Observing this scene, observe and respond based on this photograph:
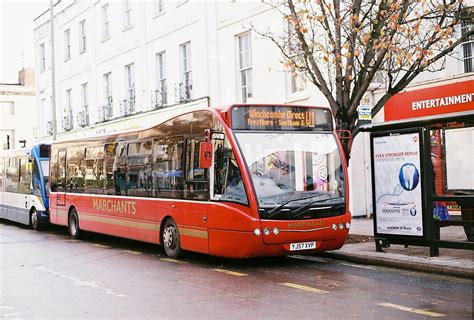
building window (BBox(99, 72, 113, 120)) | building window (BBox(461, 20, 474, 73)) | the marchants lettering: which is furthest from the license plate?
building window (BBox(99, 72, 113, 120))

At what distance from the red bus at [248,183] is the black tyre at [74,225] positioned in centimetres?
488

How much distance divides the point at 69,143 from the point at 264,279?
10.6 m

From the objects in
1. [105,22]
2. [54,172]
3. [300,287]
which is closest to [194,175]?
[300,287]

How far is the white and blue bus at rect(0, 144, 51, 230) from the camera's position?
20.9m

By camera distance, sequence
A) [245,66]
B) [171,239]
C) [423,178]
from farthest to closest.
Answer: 1. [245,66]
2. [171,239]
3. [423,178]

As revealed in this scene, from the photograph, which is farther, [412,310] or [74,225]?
[74,225]

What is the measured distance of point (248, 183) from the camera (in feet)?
35.8

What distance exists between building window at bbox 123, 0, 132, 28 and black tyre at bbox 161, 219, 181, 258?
65.3 ft

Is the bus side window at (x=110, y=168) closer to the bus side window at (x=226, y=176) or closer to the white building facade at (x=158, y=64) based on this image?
the white building facade at (x=158, y=64)

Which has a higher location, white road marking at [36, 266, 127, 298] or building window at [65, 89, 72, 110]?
building window at [65, 89, 72, 110]

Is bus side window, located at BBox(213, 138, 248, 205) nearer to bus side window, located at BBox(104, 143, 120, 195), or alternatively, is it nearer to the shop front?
the shop front

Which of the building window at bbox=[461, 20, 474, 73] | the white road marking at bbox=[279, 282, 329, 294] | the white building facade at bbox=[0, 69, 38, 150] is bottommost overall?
the white road marking at bbox=[279, 282, 329, 294]

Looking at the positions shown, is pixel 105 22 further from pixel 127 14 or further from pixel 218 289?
pixel 218 289

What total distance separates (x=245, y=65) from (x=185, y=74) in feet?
13.0
